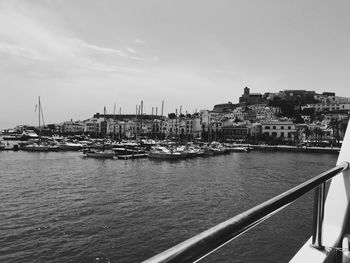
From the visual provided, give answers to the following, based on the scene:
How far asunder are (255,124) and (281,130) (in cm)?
966

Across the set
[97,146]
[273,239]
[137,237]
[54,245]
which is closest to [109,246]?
[137,237]

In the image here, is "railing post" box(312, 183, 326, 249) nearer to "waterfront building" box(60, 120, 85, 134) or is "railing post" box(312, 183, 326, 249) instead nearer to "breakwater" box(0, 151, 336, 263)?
"breakwater" box(0, 151, 336, 263)

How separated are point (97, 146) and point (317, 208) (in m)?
60.1

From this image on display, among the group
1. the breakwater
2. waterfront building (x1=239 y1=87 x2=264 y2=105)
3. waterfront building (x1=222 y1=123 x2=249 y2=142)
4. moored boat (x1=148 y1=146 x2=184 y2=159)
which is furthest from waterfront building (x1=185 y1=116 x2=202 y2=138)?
the breakwater

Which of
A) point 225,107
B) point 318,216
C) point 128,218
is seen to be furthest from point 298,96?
point 318,216

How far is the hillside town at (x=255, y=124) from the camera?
3620 inches

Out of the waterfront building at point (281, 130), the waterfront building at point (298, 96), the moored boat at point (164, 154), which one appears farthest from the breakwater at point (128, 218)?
the waterfront building at point (298, 96)

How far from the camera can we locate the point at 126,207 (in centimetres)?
1666

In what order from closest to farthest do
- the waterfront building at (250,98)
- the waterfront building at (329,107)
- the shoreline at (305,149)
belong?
the shoreline at (305,149) → the waterfront building at (329,107) → the waterfront building at (250,98)

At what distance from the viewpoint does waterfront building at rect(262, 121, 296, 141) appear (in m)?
94.9

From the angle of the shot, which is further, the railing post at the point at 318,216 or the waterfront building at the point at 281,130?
the waterfront building at the point at 281,130

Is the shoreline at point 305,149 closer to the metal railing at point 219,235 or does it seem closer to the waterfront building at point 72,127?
the metal railing at point 219,235

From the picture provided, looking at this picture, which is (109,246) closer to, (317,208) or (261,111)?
(317,208)

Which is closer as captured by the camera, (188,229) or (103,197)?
(188,229)
